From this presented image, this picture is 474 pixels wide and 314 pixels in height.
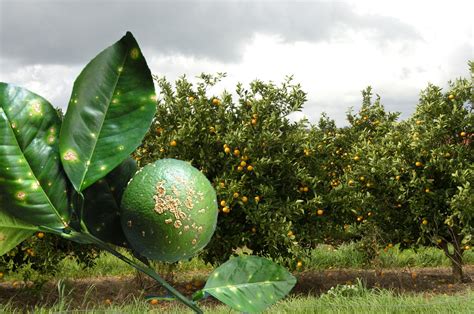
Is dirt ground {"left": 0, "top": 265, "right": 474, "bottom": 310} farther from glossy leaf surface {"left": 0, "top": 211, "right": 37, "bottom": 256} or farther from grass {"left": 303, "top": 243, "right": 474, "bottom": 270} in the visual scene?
glossy leaf surface {"left": 0, "top": 211, "right": 37, "bottom": 256}

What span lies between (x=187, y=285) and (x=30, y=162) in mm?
8142

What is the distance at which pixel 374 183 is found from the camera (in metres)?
9.32

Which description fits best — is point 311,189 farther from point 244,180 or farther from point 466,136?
point 466,136

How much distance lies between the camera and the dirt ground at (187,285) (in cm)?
834

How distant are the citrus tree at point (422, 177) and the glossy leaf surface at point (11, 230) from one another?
7.84 metres

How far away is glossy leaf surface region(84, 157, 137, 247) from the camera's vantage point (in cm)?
119

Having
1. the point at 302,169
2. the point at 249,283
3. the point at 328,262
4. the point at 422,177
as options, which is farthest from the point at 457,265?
the point at 249,283

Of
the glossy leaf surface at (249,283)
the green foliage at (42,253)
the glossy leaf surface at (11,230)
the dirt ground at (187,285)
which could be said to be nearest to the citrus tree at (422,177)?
the dirt ground at (187,285)

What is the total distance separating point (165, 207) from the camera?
1.16 metres

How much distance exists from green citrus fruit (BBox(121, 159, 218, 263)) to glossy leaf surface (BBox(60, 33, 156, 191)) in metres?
0.09

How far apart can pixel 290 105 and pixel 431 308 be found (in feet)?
13.1

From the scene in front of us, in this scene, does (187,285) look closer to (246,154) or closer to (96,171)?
(246,154)

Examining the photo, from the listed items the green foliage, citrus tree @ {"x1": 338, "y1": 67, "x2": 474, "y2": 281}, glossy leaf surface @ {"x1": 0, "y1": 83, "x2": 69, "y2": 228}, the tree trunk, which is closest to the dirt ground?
the tree trunk

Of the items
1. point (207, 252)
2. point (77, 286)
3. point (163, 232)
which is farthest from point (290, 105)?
point (163, 232)
